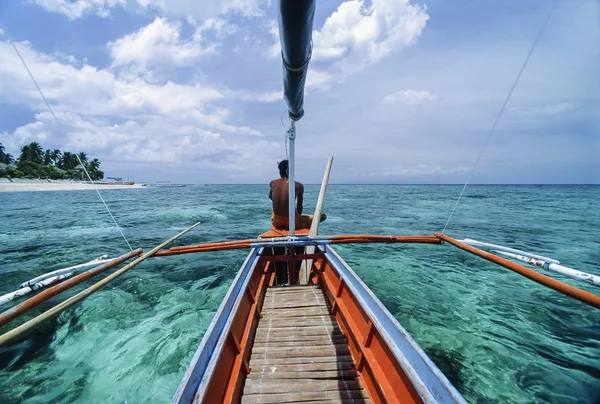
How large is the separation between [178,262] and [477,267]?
502 inches

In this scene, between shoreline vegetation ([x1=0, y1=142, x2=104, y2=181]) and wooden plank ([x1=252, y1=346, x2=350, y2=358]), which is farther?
shoreline vegetation ([x1=0, y1=142, x2=104, y2=181])

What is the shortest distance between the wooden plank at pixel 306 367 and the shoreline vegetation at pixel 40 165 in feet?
271

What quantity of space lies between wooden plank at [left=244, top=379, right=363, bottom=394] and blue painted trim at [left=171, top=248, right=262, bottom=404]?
0.74m

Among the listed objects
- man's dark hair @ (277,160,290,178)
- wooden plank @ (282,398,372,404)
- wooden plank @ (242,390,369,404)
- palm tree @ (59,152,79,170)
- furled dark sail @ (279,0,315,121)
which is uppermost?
palm tree @ (59,152,79,170)

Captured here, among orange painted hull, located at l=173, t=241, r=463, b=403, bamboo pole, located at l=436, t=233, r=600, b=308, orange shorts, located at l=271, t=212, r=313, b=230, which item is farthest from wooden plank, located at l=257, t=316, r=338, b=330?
orange shorts, located at l=271, t=212, r=313, b=230

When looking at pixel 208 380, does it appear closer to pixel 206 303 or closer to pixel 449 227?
pixel 206 303

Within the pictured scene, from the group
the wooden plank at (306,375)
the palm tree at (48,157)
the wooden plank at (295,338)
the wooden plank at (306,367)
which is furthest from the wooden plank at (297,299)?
the palm tree at (48,157)

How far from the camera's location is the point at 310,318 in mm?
4211

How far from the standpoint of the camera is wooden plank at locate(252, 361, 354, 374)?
10.2ft

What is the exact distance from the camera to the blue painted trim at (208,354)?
196 cm

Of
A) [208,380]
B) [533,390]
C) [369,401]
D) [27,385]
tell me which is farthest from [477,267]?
[27,385]

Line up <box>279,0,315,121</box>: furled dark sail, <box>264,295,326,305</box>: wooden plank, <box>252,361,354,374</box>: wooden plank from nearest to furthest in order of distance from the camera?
<box>279,0,315,121</box>: furled dark sail → <box>252,361,354,374</box>: wooden plank → <box>264,295,326,305</box>: wooden plank

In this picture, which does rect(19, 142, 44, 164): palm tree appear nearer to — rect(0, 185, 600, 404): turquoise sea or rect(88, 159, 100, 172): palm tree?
rect(88, 159, 100, 172): palm tree

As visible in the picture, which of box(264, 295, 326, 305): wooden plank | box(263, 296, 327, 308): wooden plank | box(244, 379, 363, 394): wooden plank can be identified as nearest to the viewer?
box(244, 379, 363, 394): wooden plank
